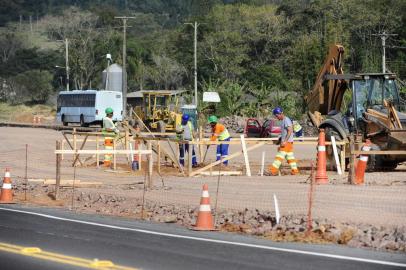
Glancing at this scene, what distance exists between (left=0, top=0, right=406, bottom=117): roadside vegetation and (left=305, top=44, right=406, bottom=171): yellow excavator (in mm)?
30520

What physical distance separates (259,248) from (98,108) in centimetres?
5262

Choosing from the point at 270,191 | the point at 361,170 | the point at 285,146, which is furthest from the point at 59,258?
the point at 285,146

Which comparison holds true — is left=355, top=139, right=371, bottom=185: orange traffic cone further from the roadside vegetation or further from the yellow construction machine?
the roadside vegetation

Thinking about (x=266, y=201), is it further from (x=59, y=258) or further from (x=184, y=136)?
(x=184, y=136)

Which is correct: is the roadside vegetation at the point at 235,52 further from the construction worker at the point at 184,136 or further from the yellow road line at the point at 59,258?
the yellow road line at the point at 59,258

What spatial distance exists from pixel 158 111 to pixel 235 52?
3145 centimetres

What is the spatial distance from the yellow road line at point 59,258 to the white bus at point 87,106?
50337 mm

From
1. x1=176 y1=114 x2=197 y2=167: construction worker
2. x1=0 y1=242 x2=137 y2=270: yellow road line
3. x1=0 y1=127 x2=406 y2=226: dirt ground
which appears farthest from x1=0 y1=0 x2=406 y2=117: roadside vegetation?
x1=0 y1=242 x2=137 y2=270: yellow road line

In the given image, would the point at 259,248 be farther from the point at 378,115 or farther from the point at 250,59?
the point at 250,59

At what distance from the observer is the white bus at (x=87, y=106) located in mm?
62750

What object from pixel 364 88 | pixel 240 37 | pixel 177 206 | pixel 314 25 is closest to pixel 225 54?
pixel 240 37

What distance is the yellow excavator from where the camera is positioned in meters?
20.8

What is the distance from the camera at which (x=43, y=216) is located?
48.0 ft

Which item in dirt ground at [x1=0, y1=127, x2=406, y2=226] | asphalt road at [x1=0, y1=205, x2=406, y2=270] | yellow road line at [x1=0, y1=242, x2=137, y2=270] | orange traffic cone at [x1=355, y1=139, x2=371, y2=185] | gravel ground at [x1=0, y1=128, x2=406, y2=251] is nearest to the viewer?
yellow road line at [x1=0, y1=242, x2=137, y2=270]
